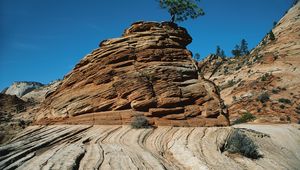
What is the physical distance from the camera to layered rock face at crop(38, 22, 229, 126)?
782 inches

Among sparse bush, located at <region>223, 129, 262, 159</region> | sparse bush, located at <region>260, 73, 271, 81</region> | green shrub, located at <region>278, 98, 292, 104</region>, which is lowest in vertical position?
sparse bush, located at <region>223, 129, 262, 159</region>

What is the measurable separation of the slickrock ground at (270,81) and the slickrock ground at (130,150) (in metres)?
12.6

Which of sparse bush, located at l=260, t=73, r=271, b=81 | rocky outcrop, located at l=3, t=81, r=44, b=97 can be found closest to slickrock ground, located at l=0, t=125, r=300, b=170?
sparse bush, located at l=260, t=73, r=271, b=81

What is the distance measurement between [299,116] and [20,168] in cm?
4075

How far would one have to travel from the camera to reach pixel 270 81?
58094 millimetres

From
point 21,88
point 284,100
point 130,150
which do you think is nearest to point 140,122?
point 130,150

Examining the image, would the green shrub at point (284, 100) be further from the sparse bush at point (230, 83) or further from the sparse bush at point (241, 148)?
the sparse bush at point (241, 148)

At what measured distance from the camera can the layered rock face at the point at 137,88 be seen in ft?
65.2

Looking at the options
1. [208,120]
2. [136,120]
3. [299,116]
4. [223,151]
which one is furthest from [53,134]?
[299,116]

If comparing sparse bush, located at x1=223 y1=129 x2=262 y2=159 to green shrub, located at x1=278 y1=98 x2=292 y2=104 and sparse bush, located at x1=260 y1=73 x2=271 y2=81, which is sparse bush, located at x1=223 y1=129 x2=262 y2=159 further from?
sparse bush, located at x1=260 y1=73 x2=271 y2=81

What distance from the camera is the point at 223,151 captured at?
15.9 metres

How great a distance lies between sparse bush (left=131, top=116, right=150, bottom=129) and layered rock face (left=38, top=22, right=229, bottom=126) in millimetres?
838

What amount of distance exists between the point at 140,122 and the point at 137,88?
3.40m

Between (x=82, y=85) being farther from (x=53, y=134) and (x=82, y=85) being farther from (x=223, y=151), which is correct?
(x=223, y=151)
